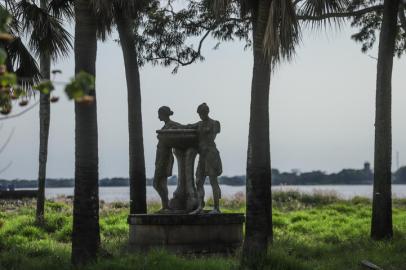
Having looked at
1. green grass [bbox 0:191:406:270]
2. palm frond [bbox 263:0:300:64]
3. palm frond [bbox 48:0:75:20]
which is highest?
palm frond [bbox 48:0:75:20]

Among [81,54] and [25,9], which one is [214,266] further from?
[25,9]

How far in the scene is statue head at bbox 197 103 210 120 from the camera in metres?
14.5

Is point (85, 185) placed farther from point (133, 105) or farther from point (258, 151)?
point (133, 105)

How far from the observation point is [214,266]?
11.5 metres

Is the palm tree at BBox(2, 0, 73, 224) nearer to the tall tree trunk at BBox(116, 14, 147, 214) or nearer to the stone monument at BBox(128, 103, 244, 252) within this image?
the tall tree trunk at BBox(116, 14, 147, 214)

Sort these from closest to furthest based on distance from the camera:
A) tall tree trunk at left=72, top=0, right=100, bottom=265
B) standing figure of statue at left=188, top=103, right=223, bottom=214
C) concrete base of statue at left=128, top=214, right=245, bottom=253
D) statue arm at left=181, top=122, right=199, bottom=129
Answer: tall tree trunk at left=72, top=0, right=100, bottom=265 → concrete base of statue at left=128, top=214, right=245, bottom=253 → standing figure of statue at left=188, top=103, right=223, bottom=214 → statue arm at left=181, top=122, right=199, bottom=129

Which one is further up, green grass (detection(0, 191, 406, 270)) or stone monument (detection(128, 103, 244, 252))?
stone monument (detection(128, 103, 244, 252))

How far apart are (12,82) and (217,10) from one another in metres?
9.23

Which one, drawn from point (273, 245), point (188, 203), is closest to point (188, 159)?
point (188, 203)

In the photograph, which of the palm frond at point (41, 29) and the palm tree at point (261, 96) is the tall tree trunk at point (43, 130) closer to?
the palm frond at point (41, 29)

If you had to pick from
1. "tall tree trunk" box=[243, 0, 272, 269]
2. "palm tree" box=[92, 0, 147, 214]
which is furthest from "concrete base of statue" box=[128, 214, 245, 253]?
"palm tree" box=[92, 0, 147, 214]

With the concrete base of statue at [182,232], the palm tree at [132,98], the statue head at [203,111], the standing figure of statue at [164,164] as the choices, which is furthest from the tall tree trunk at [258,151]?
the palm tree at [132,98]

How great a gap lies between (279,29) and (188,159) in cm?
368

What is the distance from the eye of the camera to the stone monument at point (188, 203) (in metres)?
13.7
